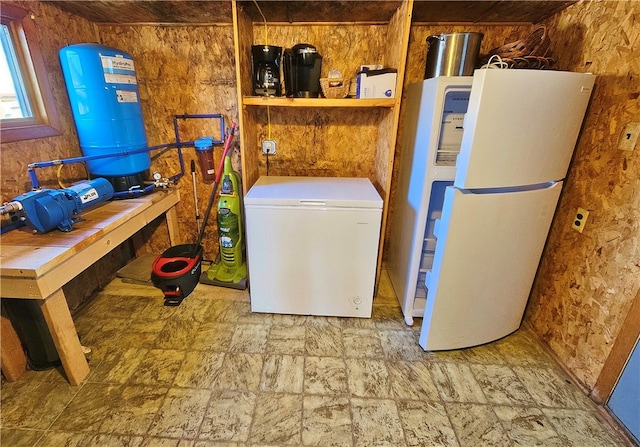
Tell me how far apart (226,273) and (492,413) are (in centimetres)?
187

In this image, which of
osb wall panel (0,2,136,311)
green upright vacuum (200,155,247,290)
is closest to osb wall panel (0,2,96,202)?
osb wall panel (0,2,136,311)

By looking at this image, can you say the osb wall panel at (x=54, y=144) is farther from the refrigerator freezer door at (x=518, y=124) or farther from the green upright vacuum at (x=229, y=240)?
the refrigerator freezer door at (x=518, y=124)

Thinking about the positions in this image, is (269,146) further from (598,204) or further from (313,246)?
(598,204)

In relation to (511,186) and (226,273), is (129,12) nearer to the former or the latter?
(226,273)

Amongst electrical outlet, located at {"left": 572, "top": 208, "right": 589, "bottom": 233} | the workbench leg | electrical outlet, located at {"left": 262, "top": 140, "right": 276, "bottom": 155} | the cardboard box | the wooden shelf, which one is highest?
the cardboard box

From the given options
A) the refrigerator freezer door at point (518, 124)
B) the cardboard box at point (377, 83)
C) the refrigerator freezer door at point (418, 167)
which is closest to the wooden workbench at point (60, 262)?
the cardboard box at point (377, 83)

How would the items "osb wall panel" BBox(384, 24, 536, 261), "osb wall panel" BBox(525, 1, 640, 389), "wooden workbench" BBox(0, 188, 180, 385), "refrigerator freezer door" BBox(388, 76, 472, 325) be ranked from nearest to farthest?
"wooden workbench" BBox(0, 188, 180, 385), "osb wall panel" BBox(525, 1, 640, 389), "refrigerator freezer door" BBox(388, 76, 472, 325), "osb wall panel" BBox(384, 24, 536, 261)

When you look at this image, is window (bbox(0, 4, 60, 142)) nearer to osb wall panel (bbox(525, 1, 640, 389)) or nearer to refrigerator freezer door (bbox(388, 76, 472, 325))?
refrigerator freezer door (bbox(388, 76, 472, 325))

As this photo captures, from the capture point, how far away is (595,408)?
1.45m

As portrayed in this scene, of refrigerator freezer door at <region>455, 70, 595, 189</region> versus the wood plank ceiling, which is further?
the wood plank ceiling

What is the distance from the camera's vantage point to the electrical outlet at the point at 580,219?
154 centimetres

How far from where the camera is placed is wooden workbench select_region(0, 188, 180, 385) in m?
1.23

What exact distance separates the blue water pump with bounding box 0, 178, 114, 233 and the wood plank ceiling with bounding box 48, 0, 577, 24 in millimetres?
1128

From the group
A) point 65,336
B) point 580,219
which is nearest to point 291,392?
point 65,336
